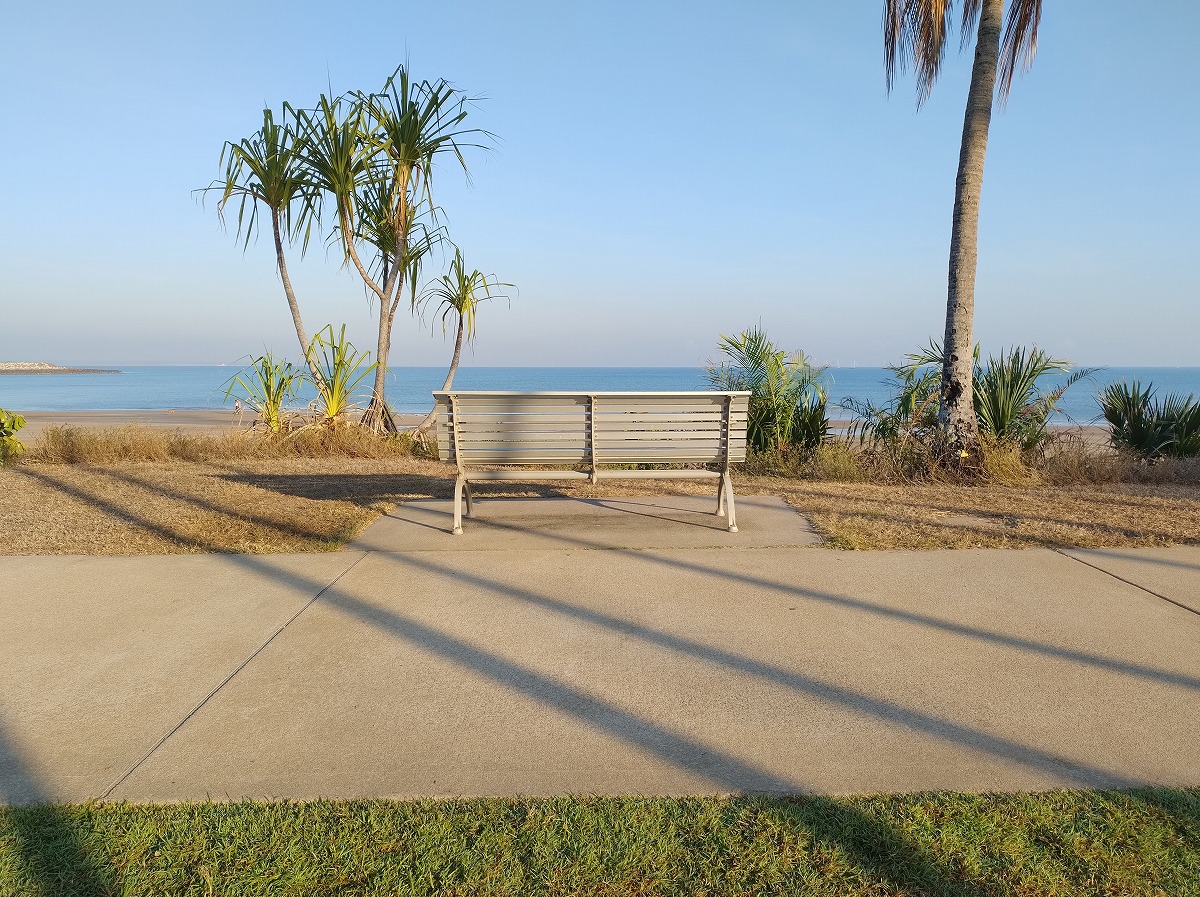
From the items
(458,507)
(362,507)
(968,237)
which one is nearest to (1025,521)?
(968,237)

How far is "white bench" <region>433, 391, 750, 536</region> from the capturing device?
5.34 m

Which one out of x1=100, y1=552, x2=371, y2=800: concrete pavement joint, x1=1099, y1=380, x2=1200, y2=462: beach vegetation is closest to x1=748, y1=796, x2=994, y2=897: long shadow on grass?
x1=100, y1=552, x2=371, y2=800: concrete pavement joint

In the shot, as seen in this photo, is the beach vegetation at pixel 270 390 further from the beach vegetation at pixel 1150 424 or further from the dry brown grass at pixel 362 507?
the beach vegetation at pixel 1150 424

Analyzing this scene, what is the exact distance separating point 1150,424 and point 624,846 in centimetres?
942

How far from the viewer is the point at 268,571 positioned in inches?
175

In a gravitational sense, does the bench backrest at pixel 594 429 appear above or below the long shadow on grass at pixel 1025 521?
above

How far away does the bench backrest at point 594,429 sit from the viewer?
534cm

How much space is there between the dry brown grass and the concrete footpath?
0.42m

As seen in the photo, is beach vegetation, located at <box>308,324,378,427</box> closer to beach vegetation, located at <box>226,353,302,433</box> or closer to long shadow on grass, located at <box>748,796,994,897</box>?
beach vegetation, located at <box>226,353,302,433</box>

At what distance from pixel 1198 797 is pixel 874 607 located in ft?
5.48

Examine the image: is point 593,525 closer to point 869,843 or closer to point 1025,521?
point 1025,521

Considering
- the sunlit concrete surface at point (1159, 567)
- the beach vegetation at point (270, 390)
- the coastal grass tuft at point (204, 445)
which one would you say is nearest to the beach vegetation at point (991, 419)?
the sunlit concrete surface at point (1159, 567)

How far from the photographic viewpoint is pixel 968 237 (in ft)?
26.1

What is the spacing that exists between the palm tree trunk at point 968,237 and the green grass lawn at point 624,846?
6.22 metres
